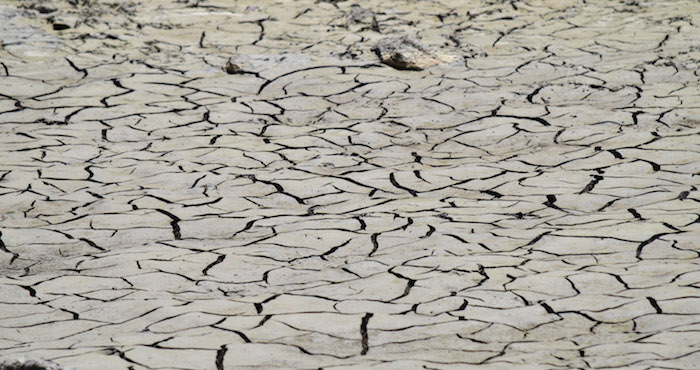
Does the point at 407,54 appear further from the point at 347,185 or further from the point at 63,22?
the point at 63,22

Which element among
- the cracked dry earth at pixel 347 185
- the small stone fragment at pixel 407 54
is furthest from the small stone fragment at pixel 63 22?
the small stone fragment at pixel 407 54

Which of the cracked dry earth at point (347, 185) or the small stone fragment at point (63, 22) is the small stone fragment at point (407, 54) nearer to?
the cracked dry earth at point (347, 185)

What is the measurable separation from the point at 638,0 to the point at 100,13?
181 inches

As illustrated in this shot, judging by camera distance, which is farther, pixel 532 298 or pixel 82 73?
pixel 82 73

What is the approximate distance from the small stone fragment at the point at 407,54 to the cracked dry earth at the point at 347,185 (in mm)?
80

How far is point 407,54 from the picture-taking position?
20.2ft

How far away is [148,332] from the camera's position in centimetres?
270

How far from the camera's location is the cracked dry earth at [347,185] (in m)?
2.66

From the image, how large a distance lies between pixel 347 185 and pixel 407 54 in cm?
207

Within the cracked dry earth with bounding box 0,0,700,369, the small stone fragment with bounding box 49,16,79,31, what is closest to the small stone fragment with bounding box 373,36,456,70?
the cracked dry earth with bounding box 0,0,700,369

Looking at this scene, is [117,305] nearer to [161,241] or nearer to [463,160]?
[161,241]

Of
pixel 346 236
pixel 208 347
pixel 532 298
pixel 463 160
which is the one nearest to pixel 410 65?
pixel 463 160

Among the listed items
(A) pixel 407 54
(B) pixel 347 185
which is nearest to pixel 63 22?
(A) pixel 407 54

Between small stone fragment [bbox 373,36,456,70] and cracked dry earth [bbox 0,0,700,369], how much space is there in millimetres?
80
